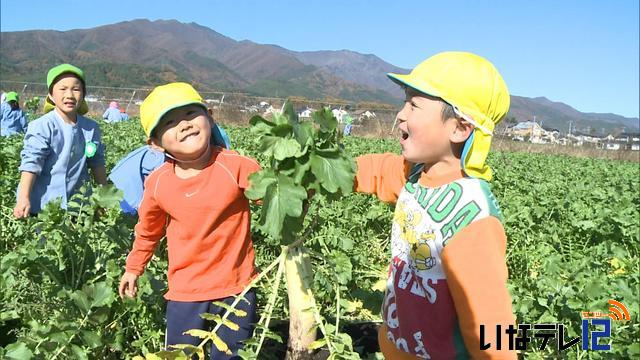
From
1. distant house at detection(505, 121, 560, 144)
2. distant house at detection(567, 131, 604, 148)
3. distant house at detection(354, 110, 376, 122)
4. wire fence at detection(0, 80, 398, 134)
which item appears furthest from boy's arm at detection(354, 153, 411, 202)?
distant house at detection(567, 131, 604, 148)

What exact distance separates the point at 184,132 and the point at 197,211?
33 cm

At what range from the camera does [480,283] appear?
1.47 m

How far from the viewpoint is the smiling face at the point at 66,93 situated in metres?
3.56

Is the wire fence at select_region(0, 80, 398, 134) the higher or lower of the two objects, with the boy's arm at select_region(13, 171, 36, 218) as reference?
higher

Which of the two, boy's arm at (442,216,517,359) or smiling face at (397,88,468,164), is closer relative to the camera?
boy's arm at (442,216,517,359)

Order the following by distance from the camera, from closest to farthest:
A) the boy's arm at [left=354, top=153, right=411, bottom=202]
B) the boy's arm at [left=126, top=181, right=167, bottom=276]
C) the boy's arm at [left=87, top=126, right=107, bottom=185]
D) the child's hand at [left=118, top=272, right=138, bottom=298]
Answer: the boy's arm at [left=354, top=153, right=411, bottom=202]
the boy's arm at [left=126, top=181, right=167, bottom=276]
the child's hand at [left=118, top=272, right=138, bottom=298]
the boy's arm at [left=87, top=126, right=107, bottom=185]

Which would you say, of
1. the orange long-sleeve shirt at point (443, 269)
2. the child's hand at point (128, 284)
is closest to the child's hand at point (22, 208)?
the child's hand at point (128, 284)

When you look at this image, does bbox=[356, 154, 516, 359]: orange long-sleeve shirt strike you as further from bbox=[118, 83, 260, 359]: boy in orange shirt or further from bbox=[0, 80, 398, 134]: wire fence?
bbox=[0, 80, 398, 134]: wire fence

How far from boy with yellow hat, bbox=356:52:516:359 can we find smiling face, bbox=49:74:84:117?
8.73ft

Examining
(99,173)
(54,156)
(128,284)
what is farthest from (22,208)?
(128,284)

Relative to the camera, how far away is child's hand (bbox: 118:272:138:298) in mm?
2467

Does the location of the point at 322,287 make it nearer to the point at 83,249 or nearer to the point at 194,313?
the point at 194,313

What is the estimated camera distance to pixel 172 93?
7.02 ft

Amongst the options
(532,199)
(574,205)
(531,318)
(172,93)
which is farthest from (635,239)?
(172,93)
